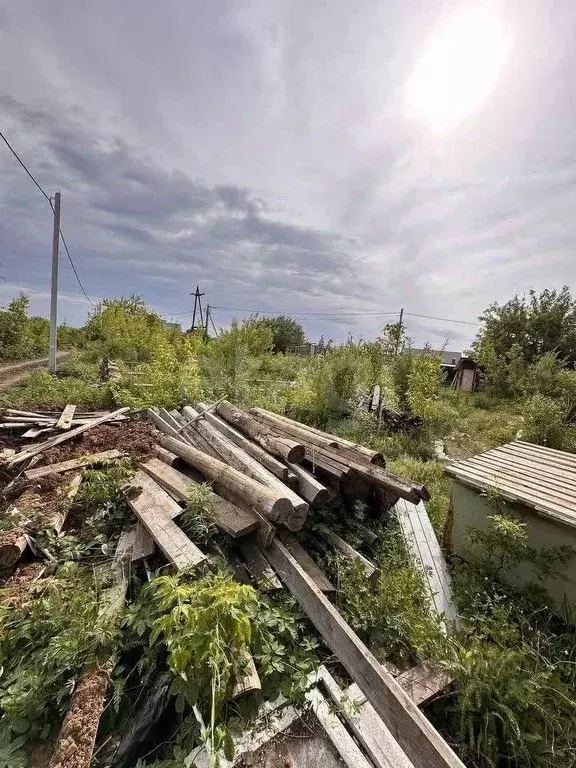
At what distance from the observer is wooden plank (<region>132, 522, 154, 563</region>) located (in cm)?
Result: 302

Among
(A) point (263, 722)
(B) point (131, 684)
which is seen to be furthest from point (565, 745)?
(B) point (131, 684)

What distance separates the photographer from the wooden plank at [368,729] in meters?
1.95

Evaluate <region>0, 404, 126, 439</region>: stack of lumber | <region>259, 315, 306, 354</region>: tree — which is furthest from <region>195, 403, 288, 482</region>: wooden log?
<region>259, 315, 306, 354</region>: tree

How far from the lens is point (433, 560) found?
3.99m

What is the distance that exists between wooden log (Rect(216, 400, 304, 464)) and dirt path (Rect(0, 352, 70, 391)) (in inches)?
354

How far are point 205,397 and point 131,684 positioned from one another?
5751mm

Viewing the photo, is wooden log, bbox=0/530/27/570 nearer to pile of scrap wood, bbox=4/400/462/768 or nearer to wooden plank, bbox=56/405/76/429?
pile of scrap wood, bbox=4/400/462/768

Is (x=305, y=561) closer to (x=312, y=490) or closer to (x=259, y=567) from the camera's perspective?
(x=259, y=567)

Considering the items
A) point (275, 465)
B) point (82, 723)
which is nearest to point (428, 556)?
point (275, 465)

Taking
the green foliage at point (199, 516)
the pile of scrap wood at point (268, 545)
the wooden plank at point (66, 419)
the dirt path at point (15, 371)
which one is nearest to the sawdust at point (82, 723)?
the pile of scrap wood at point (268, 545)

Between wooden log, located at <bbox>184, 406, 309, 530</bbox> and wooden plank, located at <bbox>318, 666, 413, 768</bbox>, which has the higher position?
wooden log, located at <bbox>184, 406, 309, 530</bbox>

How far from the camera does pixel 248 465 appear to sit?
391 centimetres

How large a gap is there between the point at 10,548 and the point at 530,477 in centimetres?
514

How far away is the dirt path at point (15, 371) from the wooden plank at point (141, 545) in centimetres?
1019
